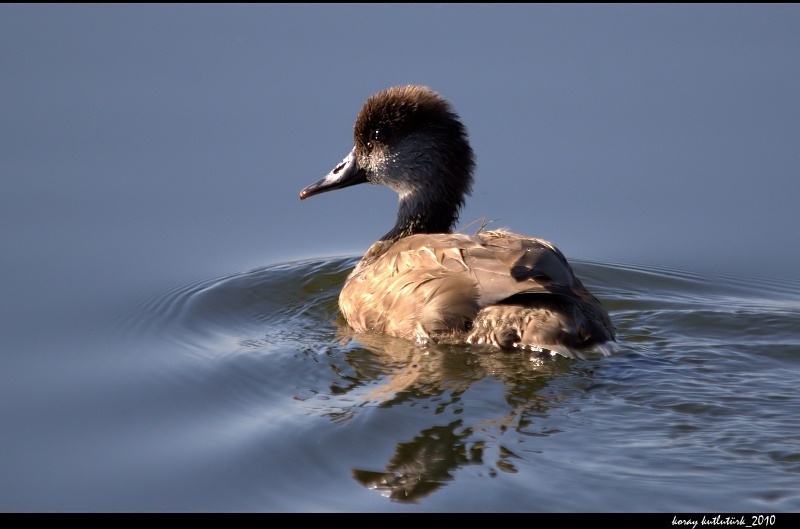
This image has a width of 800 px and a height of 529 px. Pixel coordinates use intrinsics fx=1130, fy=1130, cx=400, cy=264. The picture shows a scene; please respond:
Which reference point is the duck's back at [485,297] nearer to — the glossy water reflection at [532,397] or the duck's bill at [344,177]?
the glossy water reflection at [532,397]

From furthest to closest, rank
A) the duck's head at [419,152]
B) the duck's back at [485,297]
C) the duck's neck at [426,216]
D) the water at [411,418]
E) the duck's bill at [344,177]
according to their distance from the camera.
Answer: the duck's bill at [344,177], the duck's neck at [426,216], the duck's head at [419,152], the duck's back at [485,297], the water at [411,418]

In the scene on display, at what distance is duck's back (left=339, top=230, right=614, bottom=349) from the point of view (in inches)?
310

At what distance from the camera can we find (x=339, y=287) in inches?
403

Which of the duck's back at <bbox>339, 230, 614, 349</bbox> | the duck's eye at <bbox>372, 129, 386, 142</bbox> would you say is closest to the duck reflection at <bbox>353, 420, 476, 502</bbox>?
the duck's back at <bbox>339, 230, 614, 349</bbox>

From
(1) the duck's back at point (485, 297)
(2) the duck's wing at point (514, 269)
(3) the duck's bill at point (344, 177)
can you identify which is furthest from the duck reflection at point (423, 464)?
(3) the duck's bill at point (344, 177)

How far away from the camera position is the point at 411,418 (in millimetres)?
7055

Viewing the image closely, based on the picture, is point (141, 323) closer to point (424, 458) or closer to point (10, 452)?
point (10, 452)

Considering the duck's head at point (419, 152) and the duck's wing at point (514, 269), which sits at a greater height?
the duck's head at point (419, 152)

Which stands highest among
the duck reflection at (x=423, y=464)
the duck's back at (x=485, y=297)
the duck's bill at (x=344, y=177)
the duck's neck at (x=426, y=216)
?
the duck's bill at (x=344, y=177)

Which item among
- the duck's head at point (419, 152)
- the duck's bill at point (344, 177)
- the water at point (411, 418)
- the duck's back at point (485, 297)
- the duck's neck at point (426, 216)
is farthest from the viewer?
the duck's bill at point (344, 177)

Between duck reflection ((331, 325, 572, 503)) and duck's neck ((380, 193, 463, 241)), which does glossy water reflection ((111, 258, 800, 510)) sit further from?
duck's neck ((380, 193, 463, 241))

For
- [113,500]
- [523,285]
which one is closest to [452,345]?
[523,285]

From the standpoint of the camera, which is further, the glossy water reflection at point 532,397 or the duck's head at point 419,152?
the duck's head at point 419,152

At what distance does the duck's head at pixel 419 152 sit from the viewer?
9727 millimetres
